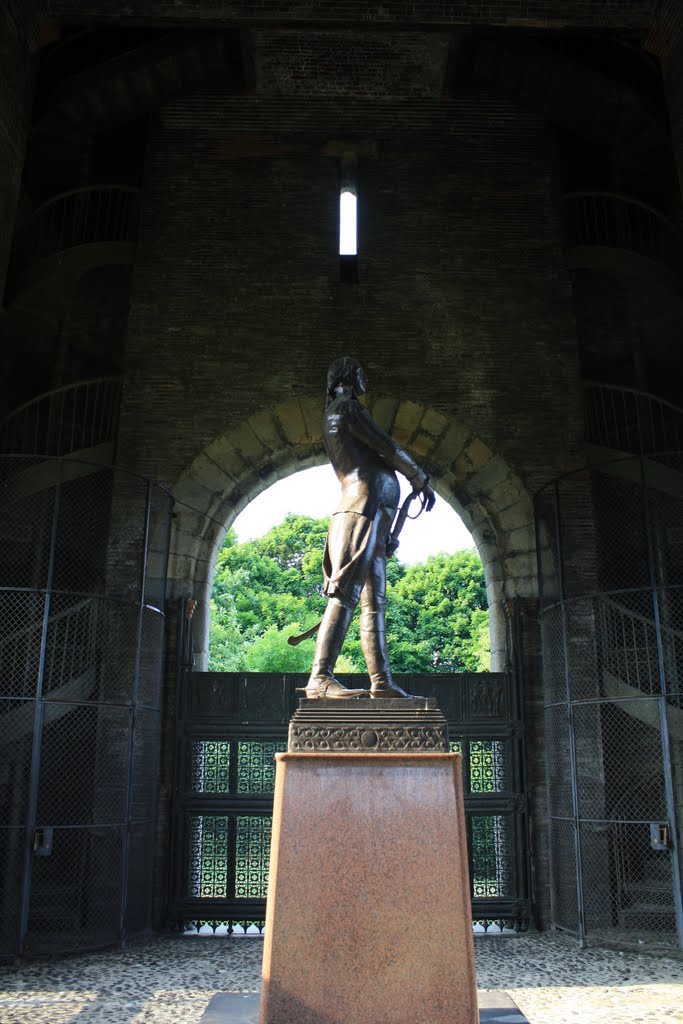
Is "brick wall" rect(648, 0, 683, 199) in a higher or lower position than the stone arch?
higher

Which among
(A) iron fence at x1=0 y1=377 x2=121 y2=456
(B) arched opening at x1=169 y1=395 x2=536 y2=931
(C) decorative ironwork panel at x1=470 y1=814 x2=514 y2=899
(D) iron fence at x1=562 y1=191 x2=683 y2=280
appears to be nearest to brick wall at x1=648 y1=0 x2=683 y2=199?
(D) iron fence at x1=562 y1=191 x2=683 y2=280

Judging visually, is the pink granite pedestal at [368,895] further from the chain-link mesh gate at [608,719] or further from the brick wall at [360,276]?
the brick wall at [360,276]

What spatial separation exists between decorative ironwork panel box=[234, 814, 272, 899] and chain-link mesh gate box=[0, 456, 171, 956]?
0.98 meters

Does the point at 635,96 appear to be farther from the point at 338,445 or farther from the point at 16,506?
the point at 16,506

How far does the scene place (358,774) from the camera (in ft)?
13.7

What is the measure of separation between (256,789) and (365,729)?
17.8ft

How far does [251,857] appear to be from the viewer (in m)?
9.10

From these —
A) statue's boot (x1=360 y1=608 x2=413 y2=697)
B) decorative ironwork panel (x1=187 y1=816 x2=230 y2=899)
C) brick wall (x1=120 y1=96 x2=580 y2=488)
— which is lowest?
decorative ironwork panel (x1=187 y1=816 x2=230 y2=899)

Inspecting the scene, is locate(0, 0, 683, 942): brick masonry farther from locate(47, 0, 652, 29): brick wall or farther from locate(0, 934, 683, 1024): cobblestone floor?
locate(0, 934, 683, 1024): cobblestone floor

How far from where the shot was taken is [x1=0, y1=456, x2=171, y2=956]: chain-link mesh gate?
26.9 ft

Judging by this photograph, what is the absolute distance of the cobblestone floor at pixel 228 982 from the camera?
5738 millimetres

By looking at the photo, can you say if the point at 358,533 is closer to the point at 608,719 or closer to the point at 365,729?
the point at 365,729

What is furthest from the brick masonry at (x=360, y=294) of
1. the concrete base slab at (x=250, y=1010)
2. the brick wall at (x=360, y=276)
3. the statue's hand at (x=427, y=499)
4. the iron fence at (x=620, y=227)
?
the statue's hand at (x=427, y=499)

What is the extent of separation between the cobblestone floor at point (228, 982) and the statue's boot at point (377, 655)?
269 cm
